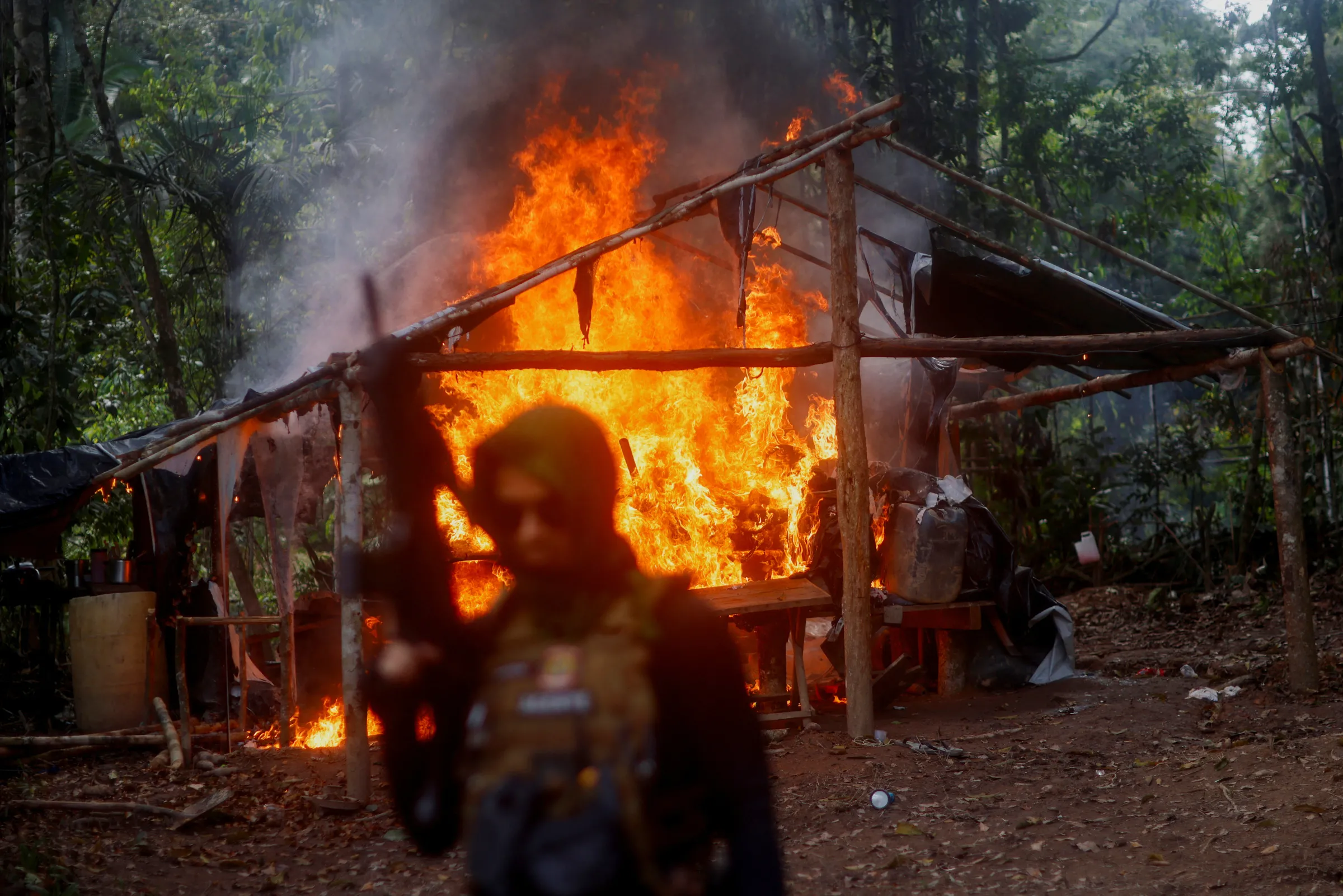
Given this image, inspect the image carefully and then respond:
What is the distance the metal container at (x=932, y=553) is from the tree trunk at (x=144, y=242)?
8.78 m

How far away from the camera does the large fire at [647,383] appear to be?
1152 centimetres

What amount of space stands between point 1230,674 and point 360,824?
8169 mm

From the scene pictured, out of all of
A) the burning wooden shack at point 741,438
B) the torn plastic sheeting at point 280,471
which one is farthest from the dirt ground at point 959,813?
the torn plastic sheeting at point 280,471

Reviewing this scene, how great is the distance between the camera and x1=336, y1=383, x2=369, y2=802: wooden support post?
26.2ft

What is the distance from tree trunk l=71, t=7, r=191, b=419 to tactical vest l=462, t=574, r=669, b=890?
41.8 ft

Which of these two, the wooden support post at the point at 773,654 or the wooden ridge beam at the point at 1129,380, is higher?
the wooden ridge beam at the point at 1129,380

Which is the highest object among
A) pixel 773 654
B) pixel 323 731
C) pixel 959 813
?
pixel 773 654

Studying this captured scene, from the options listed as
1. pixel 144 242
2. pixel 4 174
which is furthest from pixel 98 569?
pixel 144 242

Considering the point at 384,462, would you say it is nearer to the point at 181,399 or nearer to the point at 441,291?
the point at 181,399

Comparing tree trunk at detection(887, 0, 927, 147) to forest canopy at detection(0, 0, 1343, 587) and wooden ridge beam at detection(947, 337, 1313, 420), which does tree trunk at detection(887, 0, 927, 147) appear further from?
wooden ridge beam at detection(947, 337, 1313, 420)

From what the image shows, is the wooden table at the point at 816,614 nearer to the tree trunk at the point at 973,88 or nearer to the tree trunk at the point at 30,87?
the tree trunk at the point at 30,87

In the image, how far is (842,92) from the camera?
60.4ft

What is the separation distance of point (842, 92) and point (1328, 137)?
7.59m

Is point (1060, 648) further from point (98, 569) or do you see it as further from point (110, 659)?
point (98, 569)
